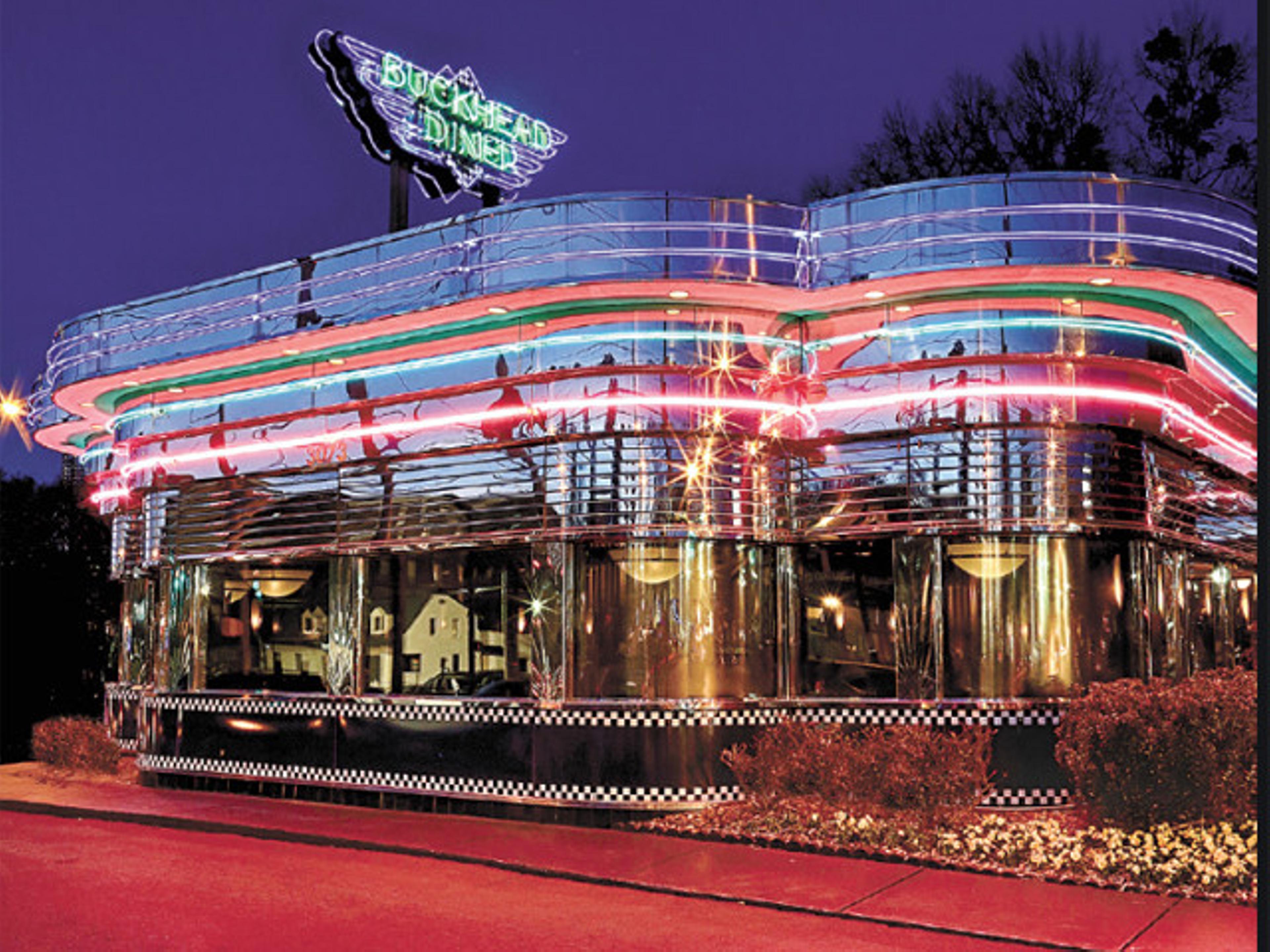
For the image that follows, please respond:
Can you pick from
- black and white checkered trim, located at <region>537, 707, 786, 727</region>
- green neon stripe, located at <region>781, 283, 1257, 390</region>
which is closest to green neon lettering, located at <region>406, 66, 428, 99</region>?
green neon stripe, located at <region>781, 283, 1257, 390</region>

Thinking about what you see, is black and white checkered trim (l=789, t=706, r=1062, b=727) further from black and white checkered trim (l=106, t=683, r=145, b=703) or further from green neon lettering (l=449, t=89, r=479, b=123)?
black and white checkered trim (l=106, t=683, r=145, b=703)

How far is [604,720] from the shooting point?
12742 mm

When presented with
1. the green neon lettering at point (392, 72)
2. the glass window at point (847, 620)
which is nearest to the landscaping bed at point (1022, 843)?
the glass window at point (847, 620)

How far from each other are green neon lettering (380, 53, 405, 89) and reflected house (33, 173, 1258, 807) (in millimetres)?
2896

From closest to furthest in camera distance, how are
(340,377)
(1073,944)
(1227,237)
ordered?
1. (1073,944)
2. (1227,237)
3. (340,377)

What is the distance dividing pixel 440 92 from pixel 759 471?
696cm

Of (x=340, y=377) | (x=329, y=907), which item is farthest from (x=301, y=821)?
(x=340, y=377)

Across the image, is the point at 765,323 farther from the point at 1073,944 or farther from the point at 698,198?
the point at 1073,944

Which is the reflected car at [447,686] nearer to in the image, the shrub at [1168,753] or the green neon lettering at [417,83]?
the shrub at [1168,753]

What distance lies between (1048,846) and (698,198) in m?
6.31

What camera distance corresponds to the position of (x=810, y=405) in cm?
1342

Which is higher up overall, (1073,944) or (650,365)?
(650,365)

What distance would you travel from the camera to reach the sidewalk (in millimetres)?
8422

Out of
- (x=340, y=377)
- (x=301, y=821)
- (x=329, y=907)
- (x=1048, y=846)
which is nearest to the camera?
(x=329, y=907)
